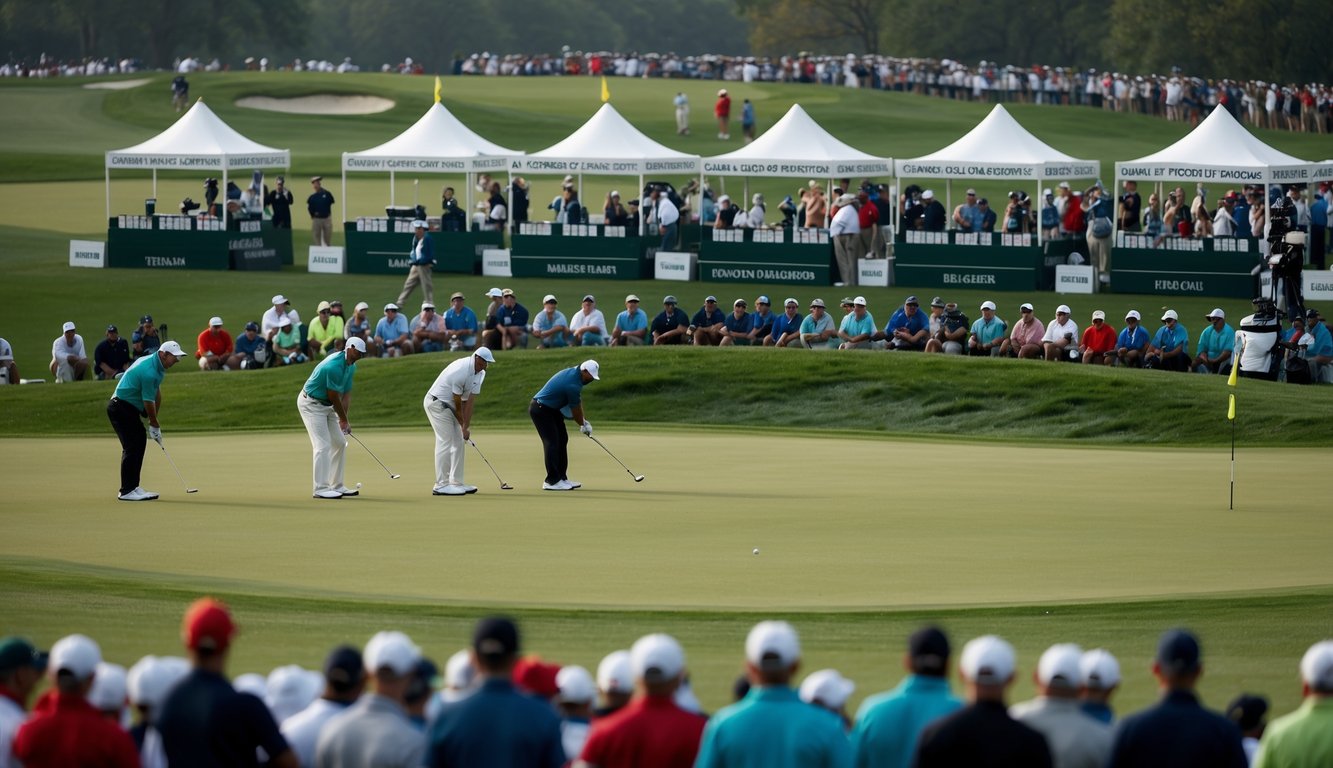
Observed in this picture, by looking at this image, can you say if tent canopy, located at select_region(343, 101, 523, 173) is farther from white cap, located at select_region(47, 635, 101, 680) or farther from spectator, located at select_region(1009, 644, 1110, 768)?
spectator, located at select_region(1009, 644, 1110, 768)

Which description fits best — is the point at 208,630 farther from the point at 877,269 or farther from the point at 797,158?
A: the point at 797,158

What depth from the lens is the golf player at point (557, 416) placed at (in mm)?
21891

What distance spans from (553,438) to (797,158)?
25524 mm

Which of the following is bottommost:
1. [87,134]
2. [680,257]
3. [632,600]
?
[632,600]

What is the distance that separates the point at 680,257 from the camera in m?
45.2

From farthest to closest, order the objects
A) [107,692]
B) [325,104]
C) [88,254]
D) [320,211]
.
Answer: [325,104], [320,211], [88,254], [107,692]

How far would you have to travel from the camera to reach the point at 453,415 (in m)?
21.8

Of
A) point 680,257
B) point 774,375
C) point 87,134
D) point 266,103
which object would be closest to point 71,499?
point 774,375

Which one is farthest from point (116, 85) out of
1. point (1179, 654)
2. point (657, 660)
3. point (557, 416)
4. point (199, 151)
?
point (1179, 654)

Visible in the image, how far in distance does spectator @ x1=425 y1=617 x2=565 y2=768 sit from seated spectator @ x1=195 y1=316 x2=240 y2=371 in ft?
96.3

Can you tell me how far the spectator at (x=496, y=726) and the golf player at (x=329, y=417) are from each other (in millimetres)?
13895

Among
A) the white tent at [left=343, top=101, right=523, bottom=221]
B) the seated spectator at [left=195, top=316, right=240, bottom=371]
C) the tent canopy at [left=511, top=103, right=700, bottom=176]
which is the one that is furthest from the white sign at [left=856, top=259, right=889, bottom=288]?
the seated spectator at [left=195, top=316, right=240, bottom=371]

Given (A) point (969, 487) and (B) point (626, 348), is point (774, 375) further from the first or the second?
(A) point (969, 487)

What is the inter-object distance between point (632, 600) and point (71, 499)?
9.32m
